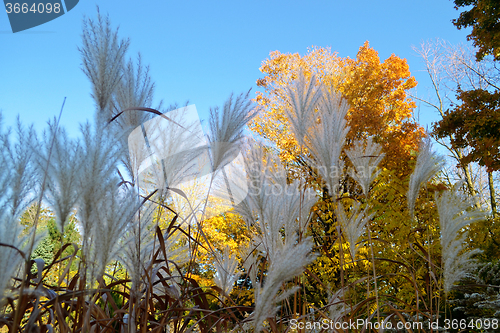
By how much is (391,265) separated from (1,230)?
589 centimetres

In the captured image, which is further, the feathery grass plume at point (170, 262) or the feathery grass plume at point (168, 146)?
the feathery grass plume at point (170, 262)

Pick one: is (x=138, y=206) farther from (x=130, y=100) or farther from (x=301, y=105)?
(x=301, y=105)

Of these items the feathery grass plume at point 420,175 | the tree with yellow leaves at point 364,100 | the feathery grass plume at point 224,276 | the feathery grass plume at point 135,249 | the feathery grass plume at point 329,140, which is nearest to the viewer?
the feathery grass plume at point 135,249

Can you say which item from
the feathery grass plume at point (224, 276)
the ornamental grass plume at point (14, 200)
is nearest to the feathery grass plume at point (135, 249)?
the ornamental grass plume at point (14, 200)

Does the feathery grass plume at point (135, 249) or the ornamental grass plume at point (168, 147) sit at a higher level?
the ornamental grass plume at point (168, 147)

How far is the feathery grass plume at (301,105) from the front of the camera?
5.26ft

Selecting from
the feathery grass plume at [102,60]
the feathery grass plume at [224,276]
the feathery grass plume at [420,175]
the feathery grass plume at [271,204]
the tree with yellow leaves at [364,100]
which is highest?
the tree with yellow leaves at [364,100]

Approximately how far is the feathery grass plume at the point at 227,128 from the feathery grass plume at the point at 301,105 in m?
0.22

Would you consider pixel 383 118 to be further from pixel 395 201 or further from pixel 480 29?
pixel 480 29

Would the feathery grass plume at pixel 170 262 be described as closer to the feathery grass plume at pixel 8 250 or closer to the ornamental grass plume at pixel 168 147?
the ornamental grass plume at pixel 168 147

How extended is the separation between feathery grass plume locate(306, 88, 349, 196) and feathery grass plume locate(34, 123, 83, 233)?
1006 mm

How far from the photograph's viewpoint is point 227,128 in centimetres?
160

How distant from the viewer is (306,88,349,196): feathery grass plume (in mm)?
1480

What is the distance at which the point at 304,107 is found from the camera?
5.30 ft
